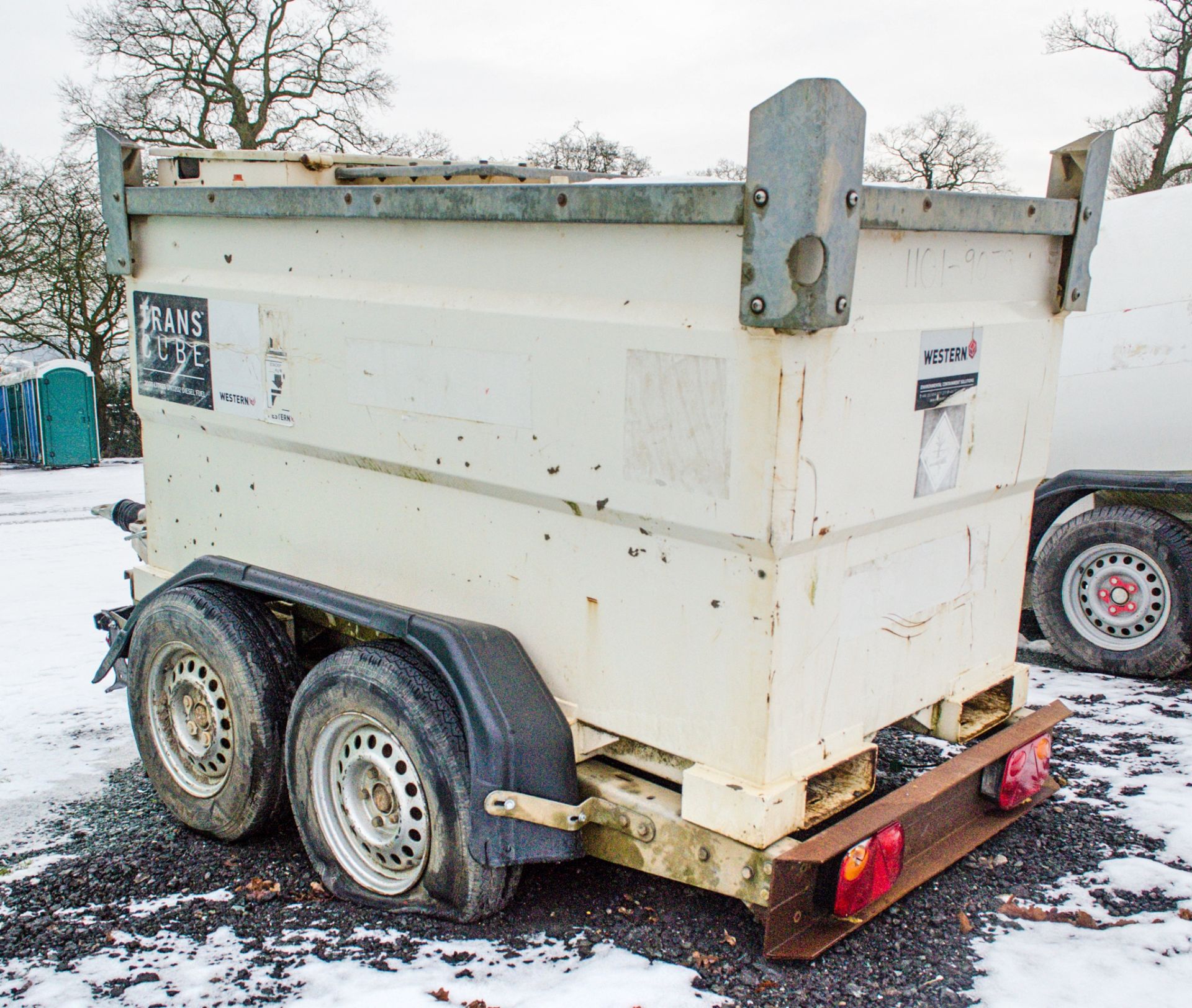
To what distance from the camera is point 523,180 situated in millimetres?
4129

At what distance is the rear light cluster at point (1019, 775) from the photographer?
3361 millimetres

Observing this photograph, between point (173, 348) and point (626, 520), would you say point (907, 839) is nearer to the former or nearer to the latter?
point (626, 520)

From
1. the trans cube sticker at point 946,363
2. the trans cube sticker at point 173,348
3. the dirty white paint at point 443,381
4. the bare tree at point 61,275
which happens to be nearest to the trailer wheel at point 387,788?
the dirty white paint at point 443,381

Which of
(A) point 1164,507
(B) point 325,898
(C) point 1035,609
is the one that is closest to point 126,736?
(B) point 325,898

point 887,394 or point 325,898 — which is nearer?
point 887,394

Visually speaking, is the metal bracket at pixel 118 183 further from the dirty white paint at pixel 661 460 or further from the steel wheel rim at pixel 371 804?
the steel wheel rim at pixel 371 804

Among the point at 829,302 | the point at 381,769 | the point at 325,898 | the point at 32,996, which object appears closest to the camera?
the point at 829,302

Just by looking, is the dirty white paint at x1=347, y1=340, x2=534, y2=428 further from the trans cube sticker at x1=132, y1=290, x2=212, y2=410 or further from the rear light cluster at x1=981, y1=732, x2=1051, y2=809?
the rear light cluster at x1=981, y1=732, x2=1051, y2=809

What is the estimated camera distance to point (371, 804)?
324 cm

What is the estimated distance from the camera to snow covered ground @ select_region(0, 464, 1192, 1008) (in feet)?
9.18

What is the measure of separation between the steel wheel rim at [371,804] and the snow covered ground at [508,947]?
18 centimetres

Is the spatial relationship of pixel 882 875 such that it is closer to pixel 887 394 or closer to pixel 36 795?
pixel 887 394

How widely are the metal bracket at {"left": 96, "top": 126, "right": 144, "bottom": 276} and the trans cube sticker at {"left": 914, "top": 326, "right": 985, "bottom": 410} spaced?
2851 millimetres

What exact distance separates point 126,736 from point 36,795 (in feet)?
2.15
